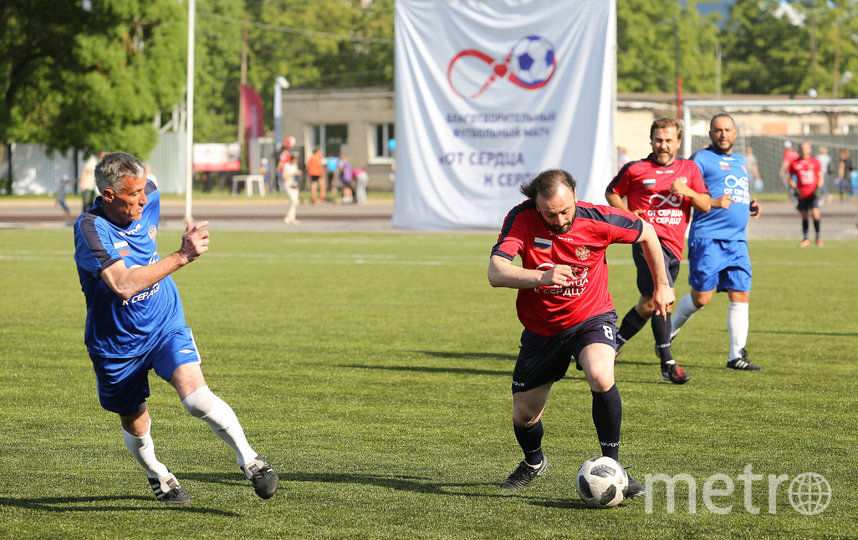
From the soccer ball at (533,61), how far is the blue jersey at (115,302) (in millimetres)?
22188

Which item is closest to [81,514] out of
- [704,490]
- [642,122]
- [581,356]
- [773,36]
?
[581,356]

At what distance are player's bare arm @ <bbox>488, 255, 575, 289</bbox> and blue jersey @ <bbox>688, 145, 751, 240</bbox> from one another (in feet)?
15.3

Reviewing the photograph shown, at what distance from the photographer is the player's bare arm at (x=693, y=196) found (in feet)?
29.1

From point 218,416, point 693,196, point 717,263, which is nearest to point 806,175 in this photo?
point 717,263

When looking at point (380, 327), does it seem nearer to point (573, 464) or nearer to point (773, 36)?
point (573, 464)

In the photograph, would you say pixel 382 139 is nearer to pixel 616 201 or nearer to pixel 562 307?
pixel 616 201

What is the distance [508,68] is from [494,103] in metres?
0.88

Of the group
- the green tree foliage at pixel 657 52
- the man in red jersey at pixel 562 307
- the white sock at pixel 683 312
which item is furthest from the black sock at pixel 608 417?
the green tree foliage at pixel 657 52

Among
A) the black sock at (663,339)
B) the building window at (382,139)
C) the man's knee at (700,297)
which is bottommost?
the black sock at (663,339)

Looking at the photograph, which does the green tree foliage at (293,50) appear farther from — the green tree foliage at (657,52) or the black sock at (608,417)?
the black sock at (608,417)

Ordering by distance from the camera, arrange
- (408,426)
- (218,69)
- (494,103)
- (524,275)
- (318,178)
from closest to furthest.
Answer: (524,275) < (408,426) < (494,103) < (318,178) < (218,69)

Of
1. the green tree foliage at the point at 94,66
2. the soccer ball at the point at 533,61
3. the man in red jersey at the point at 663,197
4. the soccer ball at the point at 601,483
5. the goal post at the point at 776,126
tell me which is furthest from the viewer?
the green tree foliage at the point at 94,66

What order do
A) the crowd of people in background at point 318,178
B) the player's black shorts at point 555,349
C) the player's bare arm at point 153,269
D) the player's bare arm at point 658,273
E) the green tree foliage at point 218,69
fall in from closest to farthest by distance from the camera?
1. the player's bare arm at point 153,269
2. the player's black shorts at point 555,349
3. the player's bare arm at point 658,273
4. the crowd of people in background at point 318,178
5. the green tree foliage at point 218,69

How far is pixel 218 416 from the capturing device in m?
5.60
